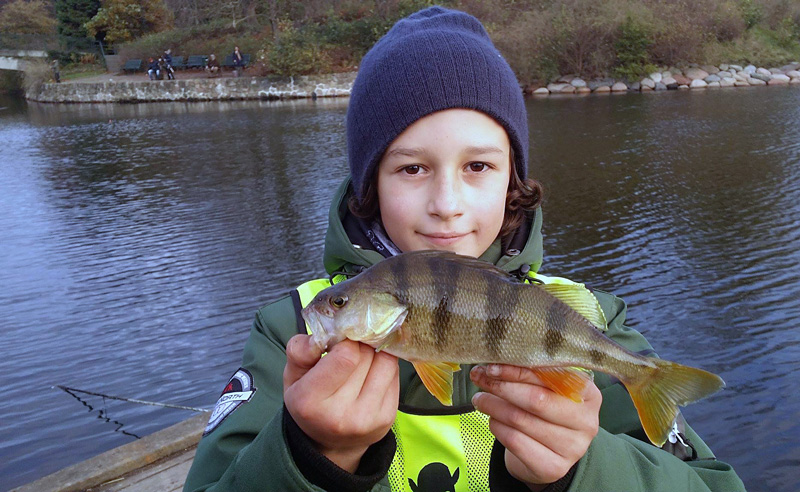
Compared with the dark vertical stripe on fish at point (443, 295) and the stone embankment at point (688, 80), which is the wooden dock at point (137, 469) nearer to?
the dark vertical stripe on fish at point (443, 295)

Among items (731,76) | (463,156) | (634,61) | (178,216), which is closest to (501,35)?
(634,61)

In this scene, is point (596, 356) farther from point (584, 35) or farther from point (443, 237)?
point (584, 35)

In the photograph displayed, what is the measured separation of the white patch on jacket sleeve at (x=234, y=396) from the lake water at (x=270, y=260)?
4.76m

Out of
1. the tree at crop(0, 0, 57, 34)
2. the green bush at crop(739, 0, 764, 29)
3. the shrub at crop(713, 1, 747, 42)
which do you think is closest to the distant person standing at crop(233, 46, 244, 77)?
the tree at crop(0, 0, 57, 34)

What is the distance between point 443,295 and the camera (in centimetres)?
189

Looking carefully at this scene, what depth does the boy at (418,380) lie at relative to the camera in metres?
1.84

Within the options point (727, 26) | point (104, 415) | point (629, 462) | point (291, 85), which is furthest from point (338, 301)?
point (727, 26)

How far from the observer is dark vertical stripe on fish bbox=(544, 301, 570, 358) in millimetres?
1875

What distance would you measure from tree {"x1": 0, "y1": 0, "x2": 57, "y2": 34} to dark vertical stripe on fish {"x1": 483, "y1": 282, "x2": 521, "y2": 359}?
67.7m

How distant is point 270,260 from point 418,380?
9106 mm

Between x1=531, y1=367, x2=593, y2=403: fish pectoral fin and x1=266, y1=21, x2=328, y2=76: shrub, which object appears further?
x1=266, y1=21, x2=328, y2=76: shrub

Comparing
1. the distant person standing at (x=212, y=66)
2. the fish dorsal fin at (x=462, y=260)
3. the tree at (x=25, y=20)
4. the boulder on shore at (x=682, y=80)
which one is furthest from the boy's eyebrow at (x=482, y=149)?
the tree at (x=25, y=20)

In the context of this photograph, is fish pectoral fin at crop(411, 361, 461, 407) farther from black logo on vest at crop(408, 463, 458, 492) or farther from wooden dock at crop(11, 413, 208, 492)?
wooden dock at crop(11, 413, 208, 492)

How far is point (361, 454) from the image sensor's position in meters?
1.95
